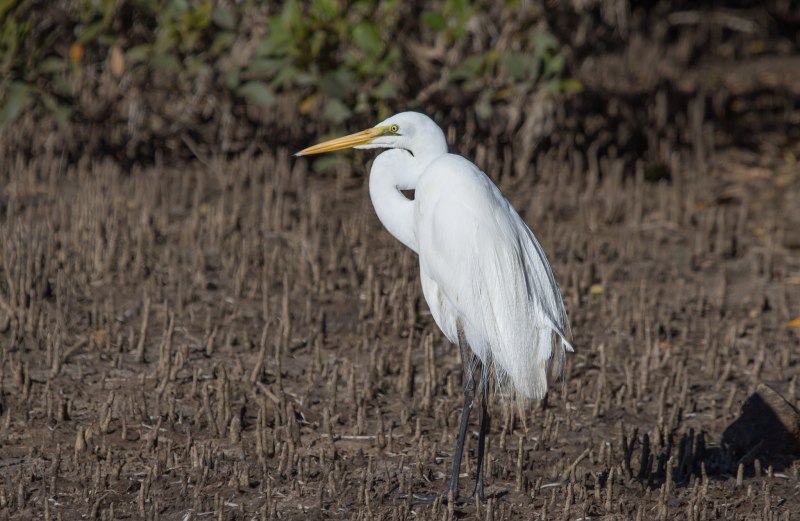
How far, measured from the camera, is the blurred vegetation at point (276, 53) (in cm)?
675

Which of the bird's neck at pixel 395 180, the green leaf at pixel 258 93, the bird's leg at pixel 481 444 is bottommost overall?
the bird's leg at pixel 481 444

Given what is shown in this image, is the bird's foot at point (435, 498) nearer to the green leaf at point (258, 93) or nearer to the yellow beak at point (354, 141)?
the yellow beak at point (354, 141)

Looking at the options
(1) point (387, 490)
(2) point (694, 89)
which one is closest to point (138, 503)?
(1) point (387, 490)

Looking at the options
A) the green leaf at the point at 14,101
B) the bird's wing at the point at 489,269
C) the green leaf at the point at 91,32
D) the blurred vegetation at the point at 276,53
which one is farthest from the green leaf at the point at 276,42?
A: the bird's wing at the point at 489,269

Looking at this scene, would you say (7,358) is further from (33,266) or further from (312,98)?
(312,98)

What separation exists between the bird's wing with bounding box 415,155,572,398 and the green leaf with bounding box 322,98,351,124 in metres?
2.90

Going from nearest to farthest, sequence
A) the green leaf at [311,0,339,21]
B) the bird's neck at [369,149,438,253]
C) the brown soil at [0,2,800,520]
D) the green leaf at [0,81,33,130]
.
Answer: the brown soil at [0,2,800,520]
the bird's neck at [369,149,438,253]
the green leaf at [311,0,339,21]
the green leaf at [0,81,33,130]

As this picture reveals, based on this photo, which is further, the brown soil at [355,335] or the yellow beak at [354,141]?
the yellow beak at [354,141]

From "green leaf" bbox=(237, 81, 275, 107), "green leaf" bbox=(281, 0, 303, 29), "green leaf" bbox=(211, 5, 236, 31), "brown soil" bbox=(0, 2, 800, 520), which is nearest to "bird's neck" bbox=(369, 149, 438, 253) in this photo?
"brown soil" bbox=(0, 2, 800, 520)

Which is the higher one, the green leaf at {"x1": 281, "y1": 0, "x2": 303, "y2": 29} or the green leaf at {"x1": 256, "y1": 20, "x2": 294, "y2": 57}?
the green leaf at {"x1": 281, "y1": 0, "x2": 303, "y2": 29}

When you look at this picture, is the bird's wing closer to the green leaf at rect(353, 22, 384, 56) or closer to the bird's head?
the bird's head

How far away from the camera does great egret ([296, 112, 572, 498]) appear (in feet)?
12.6

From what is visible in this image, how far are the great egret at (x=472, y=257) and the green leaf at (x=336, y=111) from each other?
267 centimetres

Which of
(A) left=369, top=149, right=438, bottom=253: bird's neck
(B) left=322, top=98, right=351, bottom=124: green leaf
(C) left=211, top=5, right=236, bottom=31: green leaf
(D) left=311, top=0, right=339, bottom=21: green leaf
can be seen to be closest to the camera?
(A) left=369, top=149, right=438, bottom=253: bird's neck
